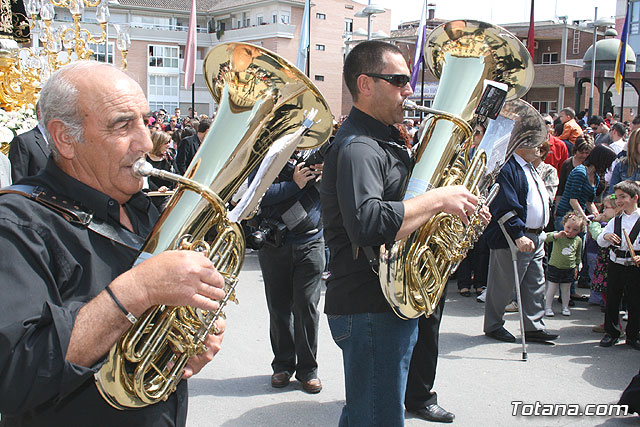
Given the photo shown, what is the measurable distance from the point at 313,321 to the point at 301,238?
608 mm

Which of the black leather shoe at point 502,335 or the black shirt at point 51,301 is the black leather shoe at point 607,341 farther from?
the black shirt at point 51,301

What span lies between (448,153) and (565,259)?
4.18m

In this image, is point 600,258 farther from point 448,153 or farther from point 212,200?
point 212,200

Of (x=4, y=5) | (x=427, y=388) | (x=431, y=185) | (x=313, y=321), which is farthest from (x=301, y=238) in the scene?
(x=4, y=5)

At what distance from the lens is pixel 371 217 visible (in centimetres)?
235

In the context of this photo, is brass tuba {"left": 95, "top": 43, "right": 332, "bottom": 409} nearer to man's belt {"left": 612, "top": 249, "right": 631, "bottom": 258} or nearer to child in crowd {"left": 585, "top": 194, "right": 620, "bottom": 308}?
man's belt {"left": 612, "top": 249, "right": 631, "bottom": 258}

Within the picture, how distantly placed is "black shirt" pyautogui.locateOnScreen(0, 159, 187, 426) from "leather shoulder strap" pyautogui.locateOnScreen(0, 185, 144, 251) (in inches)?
0.7

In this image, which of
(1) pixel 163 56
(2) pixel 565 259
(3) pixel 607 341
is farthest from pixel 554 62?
(3) pixel 607 341

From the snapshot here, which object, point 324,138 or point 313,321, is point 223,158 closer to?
point 324,138

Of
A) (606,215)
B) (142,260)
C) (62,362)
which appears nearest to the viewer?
(62,362)

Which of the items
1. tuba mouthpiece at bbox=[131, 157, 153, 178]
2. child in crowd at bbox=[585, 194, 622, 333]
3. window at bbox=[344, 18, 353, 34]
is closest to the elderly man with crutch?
→ child in crowd at bbox=[585, 194, 622, 333]

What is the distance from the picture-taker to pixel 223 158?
1751 millimetres

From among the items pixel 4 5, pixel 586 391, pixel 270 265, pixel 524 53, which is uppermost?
pixel 4 5

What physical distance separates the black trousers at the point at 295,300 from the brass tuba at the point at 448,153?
1.39m
